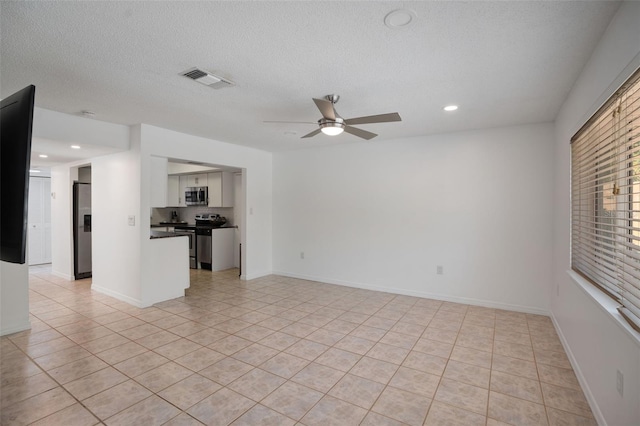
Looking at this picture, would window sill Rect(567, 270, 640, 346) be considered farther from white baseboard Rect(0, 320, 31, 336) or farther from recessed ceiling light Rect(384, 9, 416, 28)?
white baseboard Rect(0, 320, 31, 336)

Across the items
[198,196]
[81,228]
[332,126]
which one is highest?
[332,126]

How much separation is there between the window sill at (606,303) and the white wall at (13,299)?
17.4ft

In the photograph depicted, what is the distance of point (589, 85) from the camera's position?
2328 millimetres

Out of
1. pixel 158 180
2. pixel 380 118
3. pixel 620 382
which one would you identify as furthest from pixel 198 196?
pixel 620 382

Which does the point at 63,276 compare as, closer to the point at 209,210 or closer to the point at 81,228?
the point at 81,228

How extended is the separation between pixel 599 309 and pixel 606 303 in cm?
8

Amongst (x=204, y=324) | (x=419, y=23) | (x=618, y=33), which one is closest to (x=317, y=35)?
(x=419, y=23)

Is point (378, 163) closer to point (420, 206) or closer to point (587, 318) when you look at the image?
point (420, 206)

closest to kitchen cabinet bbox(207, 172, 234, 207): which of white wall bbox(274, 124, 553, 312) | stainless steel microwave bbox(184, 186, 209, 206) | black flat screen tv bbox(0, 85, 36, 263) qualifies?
stainless steel microwave bbox(184, 186, 209, 206)

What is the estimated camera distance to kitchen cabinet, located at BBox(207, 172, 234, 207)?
6828 mm

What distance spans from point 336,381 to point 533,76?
9.87 ft

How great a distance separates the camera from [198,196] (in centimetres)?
705

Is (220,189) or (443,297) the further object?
(220,189)

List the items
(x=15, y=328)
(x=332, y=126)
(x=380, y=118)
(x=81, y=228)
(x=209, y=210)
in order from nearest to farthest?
(x=380, y=118), (x=332, y=126), (x=15, y=328), (x=81, y=228), (x=209, y=210)
